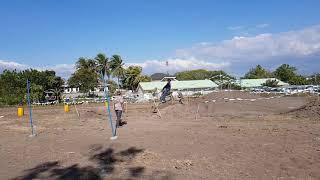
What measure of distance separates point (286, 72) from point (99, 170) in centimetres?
9610

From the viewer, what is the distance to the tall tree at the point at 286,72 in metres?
98.8

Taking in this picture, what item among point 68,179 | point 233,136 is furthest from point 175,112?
point 68,179

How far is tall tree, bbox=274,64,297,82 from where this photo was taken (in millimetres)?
98812

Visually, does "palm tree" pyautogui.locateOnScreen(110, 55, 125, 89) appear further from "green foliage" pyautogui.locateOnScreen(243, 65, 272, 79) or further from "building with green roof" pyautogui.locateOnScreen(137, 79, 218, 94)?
"green foliage" pyautogui.locateOnScreen(243, 65, 272, 79)

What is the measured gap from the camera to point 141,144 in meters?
12.4

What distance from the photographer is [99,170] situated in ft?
31.4

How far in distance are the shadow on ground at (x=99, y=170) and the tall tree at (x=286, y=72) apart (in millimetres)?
93361

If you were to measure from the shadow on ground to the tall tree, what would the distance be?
9336 centimetres

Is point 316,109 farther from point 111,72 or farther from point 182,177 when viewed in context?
point 111,72

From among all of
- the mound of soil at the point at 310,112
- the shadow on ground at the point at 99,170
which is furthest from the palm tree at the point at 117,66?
the shadow on ground at the point at 99,170

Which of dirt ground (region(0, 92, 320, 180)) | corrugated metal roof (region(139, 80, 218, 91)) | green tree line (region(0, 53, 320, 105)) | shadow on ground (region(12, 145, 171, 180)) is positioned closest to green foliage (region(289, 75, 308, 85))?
green tree line (region(0, 53, 320, 105))

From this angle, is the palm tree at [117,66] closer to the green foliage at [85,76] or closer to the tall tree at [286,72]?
the green foliage at [85,76]

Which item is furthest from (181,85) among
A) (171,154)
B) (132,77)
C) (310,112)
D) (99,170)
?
(99,170)

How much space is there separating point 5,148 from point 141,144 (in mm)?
5347
